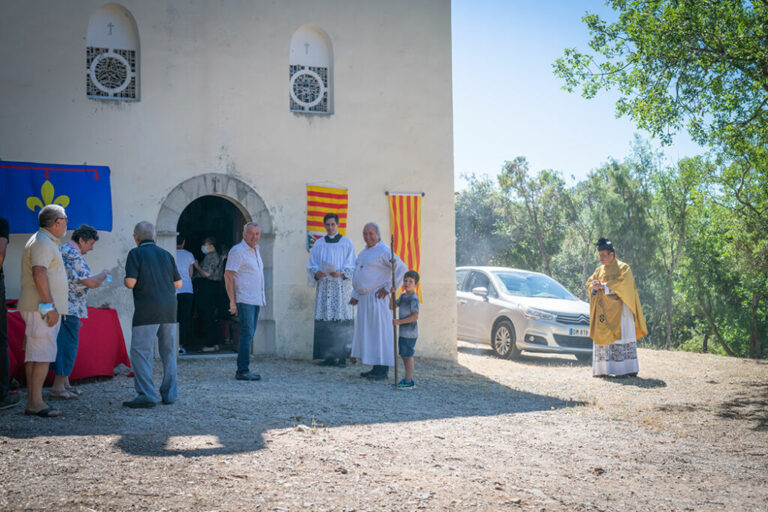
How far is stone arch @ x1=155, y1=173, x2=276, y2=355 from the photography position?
10375 millimetres

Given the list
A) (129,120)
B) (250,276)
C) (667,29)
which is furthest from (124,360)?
(667,29)

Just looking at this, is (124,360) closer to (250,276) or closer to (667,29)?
(250,276)

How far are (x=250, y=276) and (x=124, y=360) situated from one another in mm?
1854

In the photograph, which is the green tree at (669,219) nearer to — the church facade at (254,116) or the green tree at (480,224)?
the green tree at (480,224)

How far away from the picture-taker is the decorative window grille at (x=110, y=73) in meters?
10.4

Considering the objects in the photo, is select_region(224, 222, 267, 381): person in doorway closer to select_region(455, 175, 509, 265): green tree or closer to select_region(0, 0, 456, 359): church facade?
select_region(0, 0, 456, 359): church facade

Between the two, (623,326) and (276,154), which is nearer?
(623,326)

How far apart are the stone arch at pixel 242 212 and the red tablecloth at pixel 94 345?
199 cm

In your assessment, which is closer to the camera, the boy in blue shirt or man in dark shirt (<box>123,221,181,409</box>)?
man in dark shirt (<box>123,221,181,409</box>)

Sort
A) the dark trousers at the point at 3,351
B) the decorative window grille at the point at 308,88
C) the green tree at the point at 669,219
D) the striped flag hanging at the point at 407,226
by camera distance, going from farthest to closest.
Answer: the green tree at the point at 669,219 → the striped flag hanging at the point at 407,226 → the decorative window grille at the point at 308,88 → the dark trousers at the point at 3,351

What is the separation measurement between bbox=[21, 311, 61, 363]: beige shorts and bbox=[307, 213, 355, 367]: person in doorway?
4.36 metres

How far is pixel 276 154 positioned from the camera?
36.4 ft

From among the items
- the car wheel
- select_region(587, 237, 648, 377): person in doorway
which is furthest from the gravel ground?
the car wheel

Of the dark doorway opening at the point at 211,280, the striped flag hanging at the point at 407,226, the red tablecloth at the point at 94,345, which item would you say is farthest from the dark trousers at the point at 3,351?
the striped flag hanging at the point at 407,226
